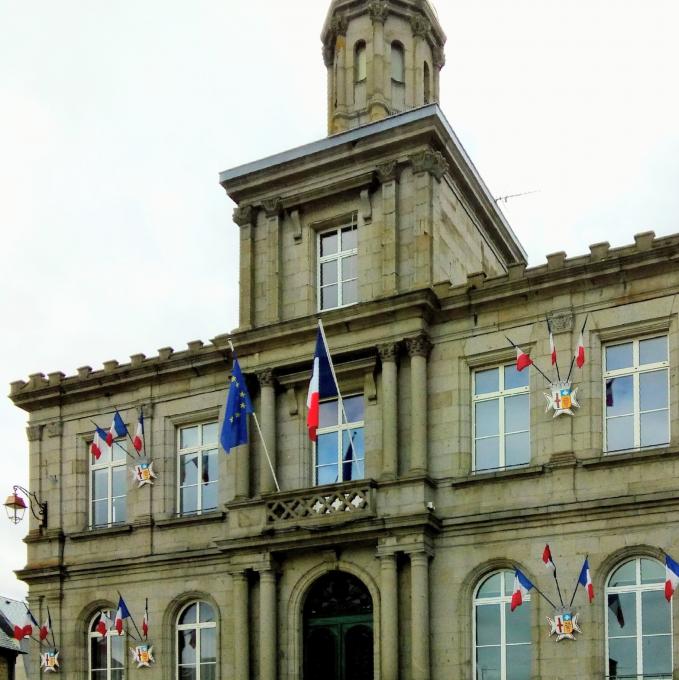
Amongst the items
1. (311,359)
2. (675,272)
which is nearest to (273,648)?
(311,359)

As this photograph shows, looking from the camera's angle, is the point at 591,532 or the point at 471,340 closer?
the point at 591,532

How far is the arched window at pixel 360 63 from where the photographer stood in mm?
29891

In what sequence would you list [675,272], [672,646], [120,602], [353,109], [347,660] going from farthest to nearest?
[353,109] → [120,602] → [347,660] → [675,272] → [672,646]

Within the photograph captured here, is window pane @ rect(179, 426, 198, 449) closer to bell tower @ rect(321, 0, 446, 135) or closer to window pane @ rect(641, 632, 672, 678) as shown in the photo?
bell tower @ rect(321, 0, 446, 135)

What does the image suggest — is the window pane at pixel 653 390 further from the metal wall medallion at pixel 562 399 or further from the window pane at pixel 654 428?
the metal wall medallion at pixel 562 399

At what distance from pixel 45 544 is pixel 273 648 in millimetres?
7736

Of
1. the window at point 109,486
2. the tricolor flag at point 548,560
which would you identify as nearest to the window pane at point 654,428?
the tricolor flag at point 548,560

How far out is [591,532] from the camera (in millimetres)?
22547

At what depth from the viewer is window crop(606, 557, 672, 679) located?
2148cm

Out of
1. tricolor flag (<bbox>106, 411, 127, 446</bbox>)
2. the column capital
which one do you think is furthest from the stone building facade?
tricolor flag (<bbox>106, 411, 127, 446</bbox>)

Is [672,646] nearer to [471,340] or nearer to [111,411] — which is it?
[471,340]

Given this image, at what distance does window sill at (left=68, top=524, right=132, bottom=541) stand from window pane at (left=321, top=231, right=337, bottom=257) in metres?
7.87

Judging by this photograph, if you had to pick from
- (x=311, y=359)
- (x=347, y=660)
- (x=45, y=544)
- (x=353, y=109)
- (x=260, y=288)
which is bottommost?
(x=347, y=660)

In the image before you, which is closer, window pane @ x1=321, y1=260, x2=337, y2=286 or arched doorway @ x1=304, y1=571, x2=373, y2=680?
arched doorway @ x1=304, y1=571, x2=373, y2=680
